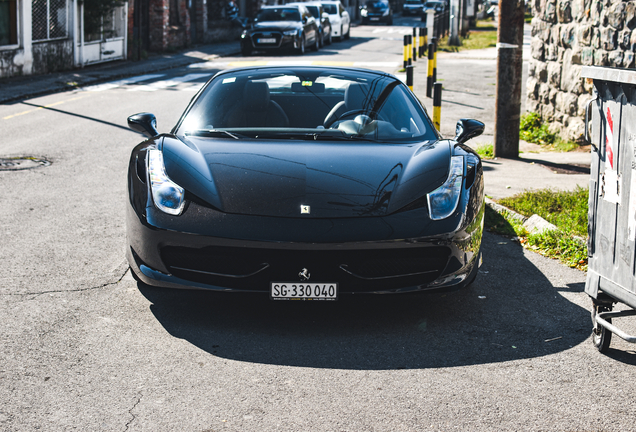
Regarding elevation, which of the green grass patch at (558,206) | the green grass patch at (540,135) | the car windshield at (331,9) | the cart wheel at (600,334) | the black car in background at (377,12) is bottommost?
the cart wheel at (600,334)

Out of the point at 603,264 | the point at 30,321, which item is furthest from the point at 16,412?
the point at 603,264

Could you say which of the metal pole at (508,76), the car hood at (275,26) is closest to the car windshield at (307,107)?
the metal pole at (508,76)

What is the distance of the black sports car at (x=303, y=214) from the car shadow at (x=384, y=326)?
200 millimetres

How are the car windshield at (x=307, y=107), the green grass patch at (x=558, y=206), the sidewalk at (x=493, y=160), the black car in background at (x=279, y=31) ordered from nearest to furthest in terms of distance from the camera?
the car windshield at (x=307, y=107), the green grass patch at (x=558, y=206), the sidewalk at (x=493, y=160), the black car in background at (x=279, y=31)

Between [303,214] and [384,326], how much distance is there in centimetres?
79

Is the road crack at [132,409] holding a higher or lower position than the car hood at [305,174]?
lower

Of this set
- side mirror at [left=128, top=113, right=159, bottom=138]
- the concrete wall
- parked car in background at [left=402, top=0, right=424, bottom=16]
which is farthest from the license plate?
parked car in background at [left=402, top=0, right=424, bottom=16]

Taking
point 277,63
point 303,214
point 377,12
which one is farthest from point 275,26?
point 377,12

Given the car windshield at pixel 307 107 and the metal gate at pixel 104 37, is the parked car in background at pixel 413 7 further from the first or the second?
the car windshield at pixel 307 107

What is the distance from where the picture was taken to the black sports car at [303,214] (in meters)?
4.32

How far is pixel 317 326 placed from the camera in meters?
4.57

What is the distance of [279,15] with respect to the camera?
1198 inches

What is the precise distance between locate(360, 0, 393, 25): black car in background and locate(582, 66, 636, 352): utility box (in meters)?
54.6

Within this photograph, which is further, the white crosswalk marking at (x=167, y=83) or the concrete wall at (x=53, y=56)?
the concrete wall at (x=53, y=56)
